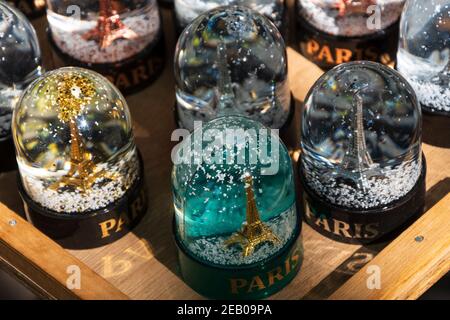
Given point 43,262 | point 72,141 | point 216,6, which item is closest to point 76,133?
point 72,141

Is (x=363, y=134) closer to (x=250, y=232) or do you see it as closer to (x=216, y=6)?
(x=250, y=232)

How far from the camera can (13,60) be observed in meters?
1.38

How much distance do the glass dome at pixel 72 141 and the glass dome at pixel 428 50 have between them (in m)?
0.31

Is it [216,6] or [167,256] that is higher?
[216,6]

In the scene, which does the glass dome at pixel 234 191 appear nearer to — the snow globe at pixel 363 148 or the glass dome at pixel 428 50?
the snow globe at pixel 363 148

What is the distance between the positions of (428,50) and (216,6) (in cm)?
26

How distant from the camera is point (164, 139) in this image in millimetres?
1430

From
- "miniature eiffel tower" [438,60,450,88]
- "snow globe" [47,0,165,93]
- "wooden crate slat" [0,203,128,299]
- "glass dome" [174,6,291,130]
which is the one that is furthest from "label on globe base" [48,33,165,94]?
"miniature eiffel tower" [438,60,450,88]

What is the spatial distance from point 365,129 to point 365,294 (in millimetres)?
165

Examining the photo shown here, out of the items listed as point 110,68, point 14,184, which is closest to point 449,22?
point 110,68

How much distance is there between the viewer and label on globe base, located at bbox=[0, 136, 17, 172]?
4.52 feet

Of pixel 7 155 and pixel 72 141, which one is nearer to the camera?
pixel 72 141

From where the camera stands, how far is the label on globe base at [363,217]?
1267mm

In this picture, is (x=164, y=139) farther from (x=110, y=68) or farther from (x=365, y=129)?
(x=365, y=129)
